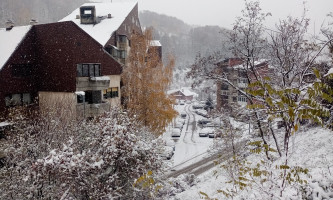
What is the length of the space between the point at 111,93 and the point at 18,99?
27.3ft

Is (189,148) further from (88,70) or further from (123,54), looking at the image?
(88,70)

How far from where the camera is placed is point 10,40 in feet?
72.6

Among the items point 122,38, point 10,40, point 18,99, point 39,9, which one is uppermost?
point 39,9

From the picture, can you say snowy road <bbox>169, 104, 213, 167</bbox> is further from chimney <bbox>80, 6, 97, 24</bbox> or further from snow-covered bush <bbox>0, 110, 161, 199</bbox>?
chimney <bbox>80, 6, 97, 24</bbox>

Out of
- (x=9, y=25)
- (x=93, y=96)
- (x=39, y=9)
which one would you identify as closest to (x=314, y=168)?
(x=93, y=96)

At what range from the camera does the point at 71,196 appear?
372 inches

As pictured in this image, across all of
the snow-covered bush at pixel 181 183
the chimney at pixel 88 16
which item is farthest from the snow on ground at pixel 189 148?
the chimney at pixel 88 16

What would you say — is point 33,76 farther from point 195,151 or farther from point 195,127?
point 195,127

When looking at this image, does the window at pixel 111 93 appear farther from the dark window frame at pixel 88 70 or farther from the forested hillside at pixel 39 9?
the forested hillside at pixel 39 9

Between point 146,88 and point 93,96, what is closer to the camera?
point 93,96

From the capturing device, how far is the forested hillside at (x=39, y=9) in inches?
4154

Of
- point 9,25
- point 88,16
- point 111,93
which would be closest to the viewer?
point 9,25

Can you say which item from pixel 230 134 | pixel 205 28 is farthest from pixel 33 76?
pixel 205 28

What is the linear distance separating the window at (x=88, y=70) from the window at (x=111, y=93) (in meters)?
2.84
